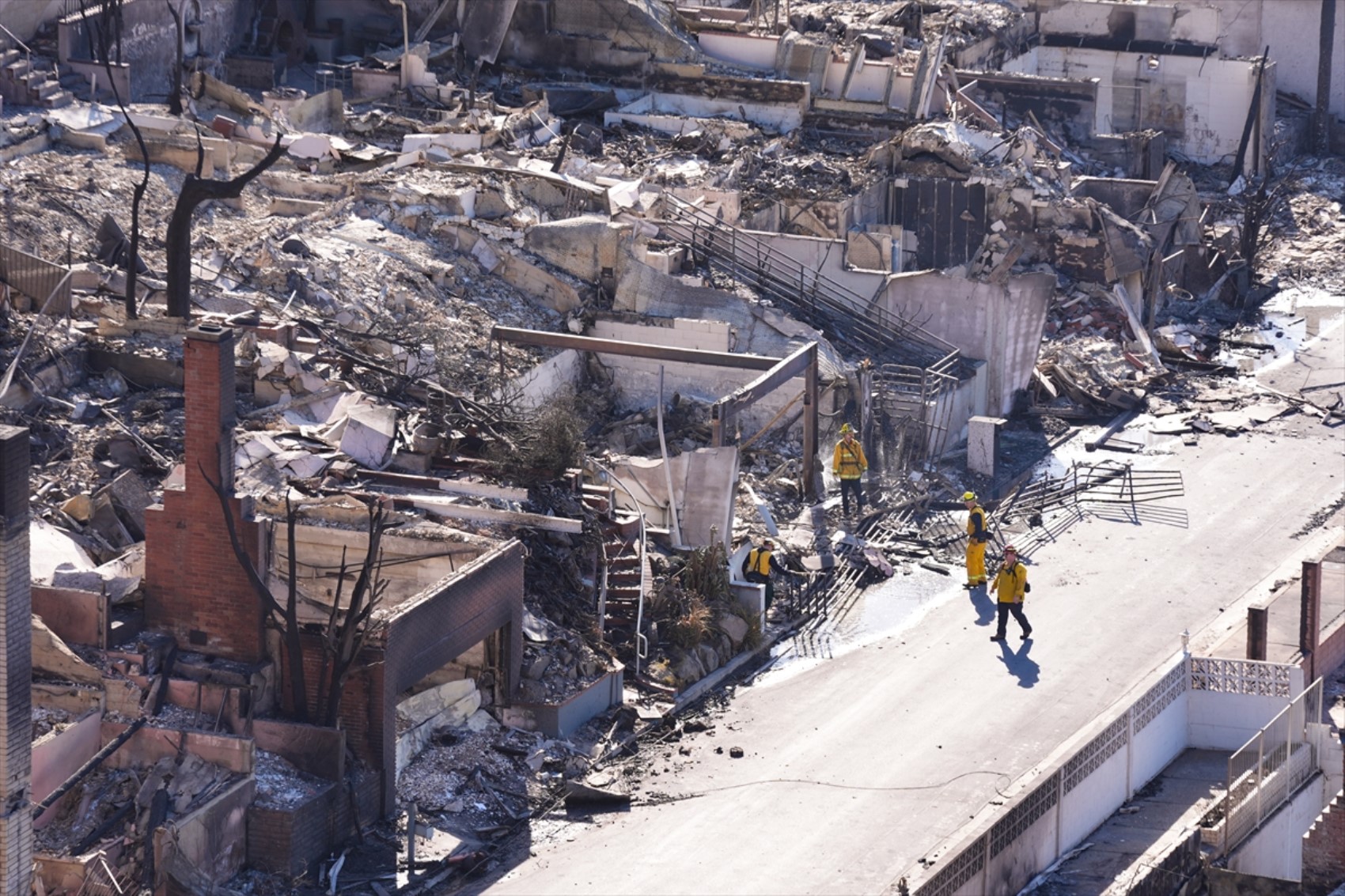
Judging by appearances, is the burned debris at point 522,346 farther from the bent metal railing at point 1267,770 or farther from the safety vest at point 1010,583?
the bent metal railing at point 1267,770

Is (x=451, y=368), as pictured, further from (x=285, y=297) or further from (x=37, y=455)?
(x=37, y=455)

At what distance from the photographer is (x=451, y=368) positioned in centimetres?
3025

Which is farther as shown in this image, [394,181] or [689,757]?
[394,181]

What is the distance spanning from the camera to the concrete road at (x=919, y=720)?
68.6ft

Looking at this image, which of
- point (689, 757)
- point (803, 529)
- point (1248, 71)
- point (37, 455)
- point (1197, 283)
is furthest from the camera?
point (1248, 71)

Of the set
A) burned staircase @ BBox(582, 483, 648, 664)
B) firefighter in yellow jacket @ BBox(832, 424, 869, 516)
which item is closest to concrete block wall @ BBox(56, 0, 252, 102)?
firefighter in yellow jacket @ BBox(832, 424, 869, 516)

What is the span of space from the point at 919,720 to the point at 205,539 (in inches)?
294

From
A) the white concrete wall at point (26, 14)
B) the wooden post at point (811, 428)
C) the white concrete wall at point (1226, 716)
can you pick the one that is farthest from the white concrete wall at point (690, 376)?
the white concrete wall at point (26, 14)

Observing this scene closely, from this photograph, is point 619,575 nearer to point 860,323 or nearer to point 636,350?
point 636,350

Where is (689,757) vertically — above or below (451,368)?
below

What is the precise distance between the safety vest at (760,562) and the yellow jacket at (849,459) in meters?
2.97

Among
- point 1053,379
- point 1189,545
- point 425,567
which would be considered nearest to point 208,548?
point 425,567

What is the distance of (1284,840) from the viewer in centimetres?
2236

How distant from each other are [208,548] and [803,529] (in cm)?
981
